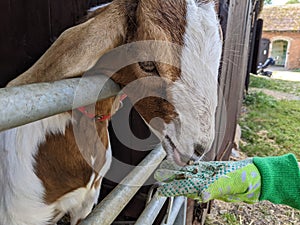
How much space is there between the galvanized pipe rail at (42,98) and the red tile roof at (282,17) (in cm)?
1774

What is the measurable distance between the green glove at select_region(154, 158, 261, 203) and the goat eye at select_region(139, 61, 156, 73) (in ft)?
0.92

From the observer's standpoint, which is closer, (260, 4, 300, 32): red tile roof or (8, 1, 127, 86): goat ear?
(8, 1, 127, 86): goat ear

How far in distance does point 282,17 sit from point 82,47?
60.0 ft

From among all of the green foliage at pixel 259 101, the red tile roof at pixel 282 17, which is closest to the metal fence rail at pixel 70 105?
the green foliage at pixel 259 101

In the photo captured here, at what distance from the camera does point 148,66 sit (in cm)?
Answer: 88

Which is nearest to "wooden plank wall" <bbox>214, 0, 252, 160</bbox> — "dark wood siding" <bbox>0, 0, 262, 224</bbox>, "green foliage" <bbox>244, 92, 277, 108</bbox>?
"dark wood siding" <bbox>0, 0, 262, 224</bbox>

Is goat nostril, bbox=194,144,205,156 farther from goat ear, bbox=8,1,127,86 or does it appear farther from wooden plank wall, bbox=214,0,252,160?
wooden plank wall, bbox=214,0,252,160

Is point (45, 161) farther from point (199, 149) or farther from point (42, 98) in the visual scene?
point (42, 98)

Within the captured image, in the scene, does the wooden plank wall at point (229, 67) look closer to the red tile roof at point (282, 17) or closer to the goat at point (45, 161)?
the goat at point (45, 161)

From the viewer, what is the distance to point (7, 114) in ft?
1.40

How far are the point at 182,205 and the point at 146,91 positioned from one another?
2.28ft

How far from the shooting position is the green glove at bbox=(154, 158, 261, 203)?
0.90 meters

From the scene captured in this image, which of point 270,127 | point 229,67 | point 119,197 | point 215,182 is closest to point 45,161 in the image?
point 119,197

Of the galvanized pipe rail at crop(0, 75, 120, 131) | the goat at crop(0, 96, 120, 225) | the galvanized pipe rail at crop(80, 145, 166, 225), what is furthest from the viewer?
the goat at crop(0, 96, 120, 225)
